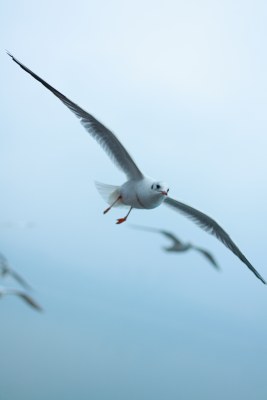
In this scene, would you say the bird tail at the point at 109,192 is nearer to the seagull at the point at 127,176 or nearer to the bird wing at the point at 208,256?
the seagull at the point at 127,176

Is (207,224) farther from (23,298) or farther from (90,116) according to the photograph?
(23,298)

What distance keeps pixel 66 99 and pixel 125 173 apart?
1.98ft

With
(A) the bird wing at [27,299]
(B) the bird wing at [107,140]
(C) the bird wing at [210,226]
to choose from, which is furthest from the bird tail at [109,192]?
(A) the bird wing at [27,299]

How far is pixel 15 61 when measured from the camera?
4.07 m

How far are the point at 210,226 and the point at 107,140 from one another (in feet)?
4.20

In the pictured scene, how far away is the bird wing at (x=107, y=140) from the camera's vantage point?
430cm

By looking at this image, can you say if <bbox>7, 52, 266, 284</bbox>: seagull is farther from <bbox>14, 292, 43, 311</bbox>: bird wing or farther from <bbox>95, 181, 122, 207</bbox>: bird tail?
<bbox>14, 292, 43, 311</bbox>: bird wing

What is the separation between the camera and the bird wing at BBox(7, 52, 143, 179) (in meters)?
4.30

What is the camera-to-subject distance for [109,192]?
14.7ft

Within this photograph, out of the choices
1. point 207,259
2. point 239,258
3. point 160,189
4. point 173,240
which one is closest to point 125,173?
point 160,189

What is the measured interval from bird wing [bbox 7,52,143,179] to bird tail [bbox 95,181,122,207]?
16cm

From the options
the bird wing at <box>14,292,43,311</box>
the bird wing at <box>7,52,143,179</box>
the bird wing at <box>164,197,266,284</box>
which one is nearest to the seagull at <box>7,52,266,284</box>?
the bird wing at <box>7,52,143,179</box>

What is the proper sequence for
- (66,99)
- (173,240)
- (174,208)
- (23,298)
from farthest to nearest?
(173,240)
(23,298)
(174,208)
(66,99)

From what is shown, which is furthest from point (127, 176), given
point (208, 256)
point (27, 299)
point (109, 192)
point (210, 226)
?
point (208, 256)
